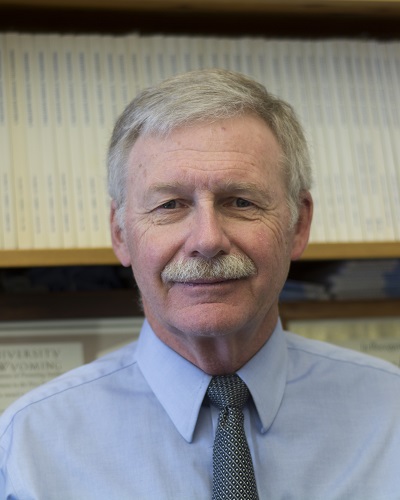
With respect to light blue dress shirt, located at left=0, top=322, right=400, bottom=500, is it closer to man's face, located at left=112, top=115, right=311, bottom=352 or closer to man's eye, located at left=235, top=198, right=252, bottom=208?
man's face, located at left=112, top=115, right=311, bottom=352

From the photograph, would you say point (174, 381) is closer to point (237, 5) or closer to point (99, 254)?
point (99, 254)

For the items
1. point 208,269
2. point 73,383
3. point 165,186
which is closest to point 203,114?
point 165,186

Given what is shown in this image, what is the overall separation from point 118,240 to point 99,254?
0.10 meters

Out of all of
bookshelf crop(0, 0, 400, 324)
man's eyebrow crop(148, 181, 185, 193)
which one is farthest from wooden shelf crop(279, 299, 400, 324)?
man's eyebrow crop(148, 181, 185, 193)

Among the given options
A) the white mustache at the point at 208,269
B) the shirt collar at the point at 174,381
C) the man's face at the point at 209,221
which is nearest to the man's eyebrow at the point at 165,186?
the man's face at the point at 209,221

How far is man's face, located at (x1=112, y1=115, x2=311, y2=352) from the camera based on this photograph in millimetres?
1220

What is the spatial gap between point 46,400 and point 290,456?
37 centimetres

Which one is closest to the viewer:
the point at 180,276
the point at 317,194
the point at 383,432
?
the point at 180,276

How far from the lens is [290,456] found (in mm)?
1275

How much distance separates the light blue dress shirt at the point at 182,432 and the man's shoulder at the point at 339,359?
0.02 meters

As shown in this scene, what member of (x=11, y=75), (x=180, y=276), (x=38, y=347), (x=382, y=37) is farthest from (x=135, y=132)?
(x=382, y=37)

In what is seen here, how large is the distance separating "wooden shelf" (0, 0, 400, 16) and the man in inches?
12.4

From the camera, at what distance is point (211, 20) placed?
1712 mm

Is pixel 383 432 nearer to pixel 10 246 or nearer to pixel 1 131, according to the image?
pixel 10 246
